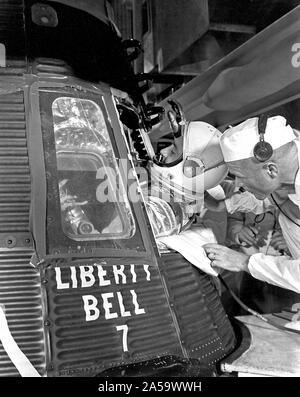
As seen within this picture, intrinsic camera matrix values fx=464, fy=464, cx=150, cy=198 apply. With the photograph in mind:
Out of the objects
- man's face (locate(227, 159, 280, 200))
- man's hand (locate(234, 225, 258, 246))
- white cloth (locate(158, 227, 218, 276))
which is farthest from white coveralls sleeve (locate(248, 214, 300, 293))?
man's hand (locate(234, 225, 258, 246))

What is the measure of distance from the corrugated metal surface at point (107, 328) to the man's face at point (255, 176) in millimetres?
628

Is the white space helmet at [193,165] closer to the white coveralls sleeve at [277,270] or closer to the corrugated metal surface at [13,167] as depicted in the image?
the white coveralls sleeve at [277,270]

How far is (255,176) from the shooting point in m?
2.00

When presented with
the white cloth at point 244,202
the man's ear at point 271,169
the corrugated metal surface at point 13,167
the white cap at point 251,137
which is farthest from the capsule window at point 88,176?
the white cloth at point 244,202

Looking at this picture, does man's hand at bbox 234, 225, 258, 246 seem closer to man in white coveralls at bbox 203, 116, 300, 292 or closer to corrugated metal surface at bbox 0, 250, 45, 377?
man in white coveralls at bbox 203, 116, 300, 292

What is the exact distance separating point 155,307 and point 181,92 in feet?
9.33

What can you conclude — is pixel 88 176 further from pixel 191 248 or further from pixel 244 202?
pixel 244 202

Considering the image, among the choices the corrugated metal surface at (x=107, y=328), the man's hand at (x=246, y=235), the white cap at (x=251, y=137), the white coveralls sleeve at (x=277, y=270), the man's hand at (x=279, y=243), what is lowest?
the corrugated metal surface at (x=107, y=328)

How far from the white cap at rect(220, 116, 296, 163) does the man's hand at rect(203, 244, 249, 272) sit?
0.40 metres

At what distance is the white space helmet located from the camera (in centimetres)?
221

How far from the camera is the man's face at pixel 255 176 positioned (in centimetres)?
197

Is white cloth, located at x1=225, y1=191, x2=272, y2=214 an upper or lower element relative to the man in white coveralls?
upper

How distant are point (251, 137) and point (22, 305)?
43.9 inches

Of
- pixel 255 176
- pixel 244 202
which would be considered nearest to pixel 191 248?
pixel 255 176
